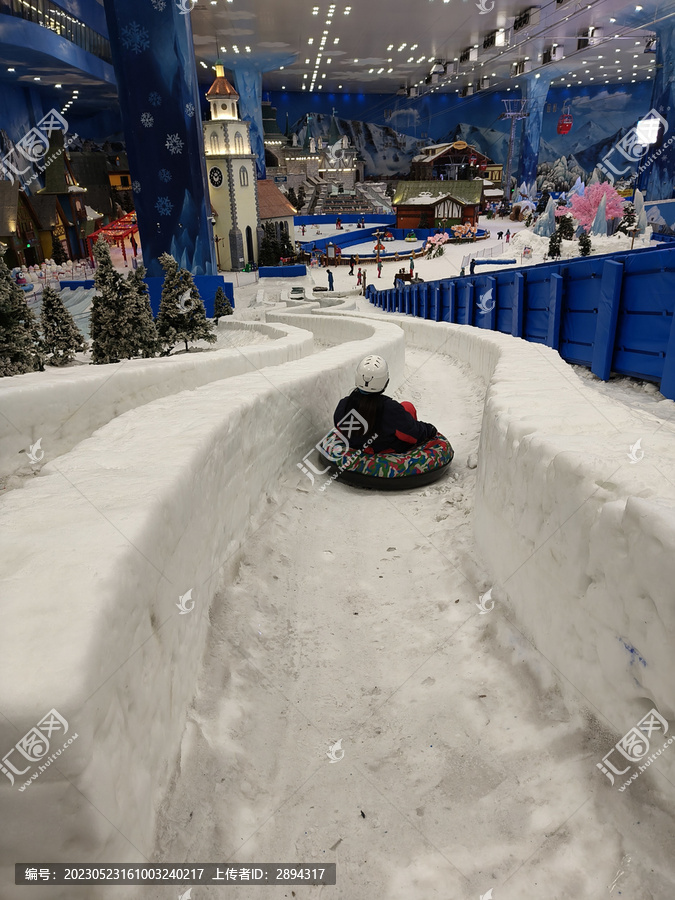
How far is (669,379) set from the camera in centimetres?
586

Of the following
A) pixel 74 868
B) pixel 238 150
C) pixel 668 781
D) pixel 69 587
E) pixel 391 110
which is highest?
pixel 391 110

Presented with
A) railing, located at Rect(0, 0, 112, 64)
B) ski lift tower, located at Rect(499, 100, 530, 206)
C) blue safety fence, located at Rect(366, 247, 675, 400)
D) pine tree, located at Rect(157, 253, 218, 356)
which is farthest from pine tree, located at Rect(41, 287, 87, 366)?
ski lift tower, located at Rect(499, 100, 530, 206)

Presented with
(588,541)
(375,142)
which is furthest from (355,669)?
(375,142)

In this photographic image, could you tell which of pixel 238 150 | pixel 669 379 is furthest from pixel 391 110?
pixel 669 379

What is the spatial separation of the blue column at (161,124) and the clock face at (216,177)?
13657 mm

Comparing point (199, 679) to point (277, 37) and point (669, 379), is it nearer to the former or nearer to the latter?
point (669, 379)

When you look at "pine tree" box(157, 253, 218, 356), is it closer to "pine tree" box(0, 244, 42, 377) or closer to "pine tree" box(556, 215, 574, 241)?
"pine tree" box(0, 244, 42, 377)

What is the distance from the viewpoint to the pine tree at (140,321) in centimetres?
1481

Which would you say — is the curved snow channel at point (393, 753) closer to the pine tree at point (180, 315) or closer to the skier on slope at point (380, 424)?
the skier on slope at point (380, 424)

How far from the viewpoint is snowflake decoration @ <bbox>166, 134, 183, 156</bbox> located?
69.5 feet

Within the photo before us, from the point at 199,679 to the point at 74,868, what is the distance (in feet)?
3.72

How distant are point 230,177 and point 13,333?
27.1 metres

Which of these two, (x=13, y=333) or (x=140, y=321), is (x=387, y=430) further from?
(x=140, y=321)

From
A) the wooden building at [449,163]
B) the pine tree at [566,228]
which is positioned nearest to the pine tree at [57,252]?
the pine tree at [566,228]
